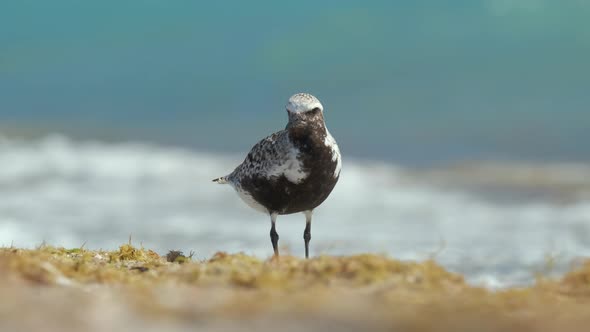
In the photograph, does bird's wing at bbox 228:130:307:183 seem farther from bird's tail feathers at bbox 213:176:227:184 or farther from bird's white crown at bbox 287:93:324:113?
bird's tail feathers at bbox 213:176:227:184

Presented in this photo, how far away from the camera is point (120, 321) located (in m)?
5.29

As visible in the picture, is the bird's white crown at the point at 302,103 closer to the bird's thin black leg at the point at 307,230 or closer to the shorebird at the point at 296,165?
the shorebird at the point at 296,165

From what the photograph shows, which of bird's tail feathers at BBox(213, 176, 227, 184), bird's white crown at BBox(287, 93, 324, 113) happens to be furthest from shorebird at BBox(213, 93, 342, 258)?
bird's tail feathers at BBox(213, 176, 227, 184)

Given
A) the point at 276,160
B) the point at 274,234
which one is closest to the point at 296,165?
the point at 276,160

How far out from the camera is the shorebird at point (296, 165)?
1111cm

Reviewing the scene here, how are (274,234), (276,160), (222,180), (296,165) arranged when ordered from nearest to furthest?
(296,165) < (276,160) < (274,234) < (222,180)

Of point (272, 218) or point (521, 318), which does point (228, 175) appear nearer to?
point (272, 218)

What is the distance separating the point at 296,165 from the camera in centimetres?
1120

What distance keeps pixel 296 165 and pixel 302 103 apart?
2.98 ft

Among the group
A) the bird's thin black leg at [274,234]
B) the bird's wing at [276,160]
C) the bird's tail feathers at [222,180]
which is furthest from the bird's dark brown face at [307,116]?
the bird's tail feathers at [222,180]

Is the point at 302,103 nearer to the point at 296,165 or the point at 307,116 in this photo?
the point at 307,116

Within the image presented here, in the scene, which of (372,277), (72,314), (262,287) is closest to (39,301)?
(72,314)

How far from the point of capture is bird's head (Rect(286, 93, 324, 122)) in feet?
36.3

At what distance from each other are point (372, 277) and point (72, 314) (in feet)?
10.2
